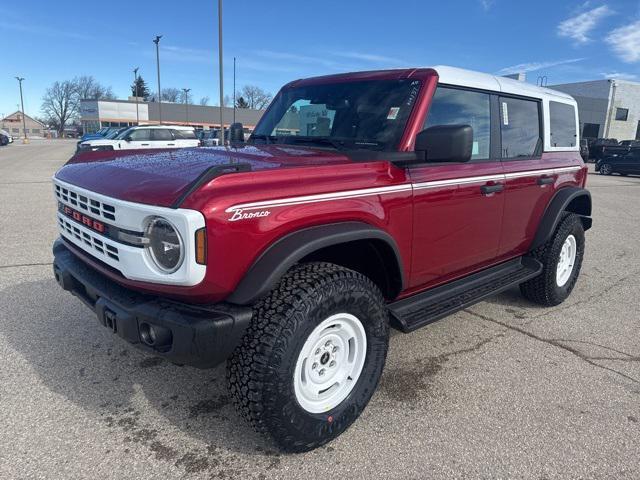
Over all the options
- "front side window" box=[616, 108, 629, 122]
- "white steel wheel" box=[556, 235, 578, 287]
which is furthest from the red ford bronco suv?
"front side window" box=[616, 108, 629, 122]

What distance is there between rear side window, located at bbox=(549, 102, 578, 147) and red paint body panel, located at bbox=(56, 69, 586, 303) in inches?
21.1

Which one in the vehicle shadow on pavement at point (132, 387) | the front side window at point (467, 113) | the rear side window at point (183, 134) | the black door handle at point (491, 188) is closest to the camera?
the vehicle shadow on pavement at point (132, 387)

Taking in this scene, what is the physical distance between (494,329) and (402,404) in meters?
1.57

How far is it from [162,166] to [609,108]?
166 feet

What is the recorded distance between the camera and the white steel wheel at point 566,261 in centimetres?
478

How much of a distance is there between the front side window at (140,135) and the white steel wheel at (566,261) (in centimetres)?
1840

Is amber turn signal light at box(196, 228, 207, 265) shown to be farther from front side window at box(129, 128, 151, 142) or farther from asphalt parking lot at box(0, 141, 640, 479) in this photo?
front side window at box(129, 128, 151, 142)

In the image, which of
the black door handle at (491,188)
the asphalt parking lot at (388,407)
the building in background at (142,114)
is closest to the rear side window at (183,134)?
the asphalt parking lot at (388,407)

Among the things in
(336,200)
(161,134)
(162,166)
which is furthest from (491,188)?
(161,134)

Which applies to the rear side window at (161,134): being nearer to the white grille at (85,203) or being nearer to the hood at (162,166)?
the hood at (162,166)

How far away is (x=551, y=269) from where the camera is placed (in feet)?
14.6

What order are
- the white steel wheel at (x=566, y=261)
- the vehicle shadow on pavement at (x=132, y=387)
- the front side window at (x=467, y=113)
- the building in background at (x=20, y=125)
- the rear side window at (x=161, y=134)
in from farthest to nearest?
1. the building in background at (x=20, y=125)
2. the rear side window at (x=161, y=134)
3. the white steel wheel at (x=566, y=261)
4. the front side window at (x=467, y=113)
5. the vehicle shadow on pavement at (x=132, y=387)

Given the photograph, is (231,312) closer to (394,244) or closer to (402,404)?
(394,244)

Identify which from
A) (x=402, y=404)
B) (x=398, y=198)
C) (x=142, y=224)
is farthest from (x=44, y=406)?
(x=398, y=198)
